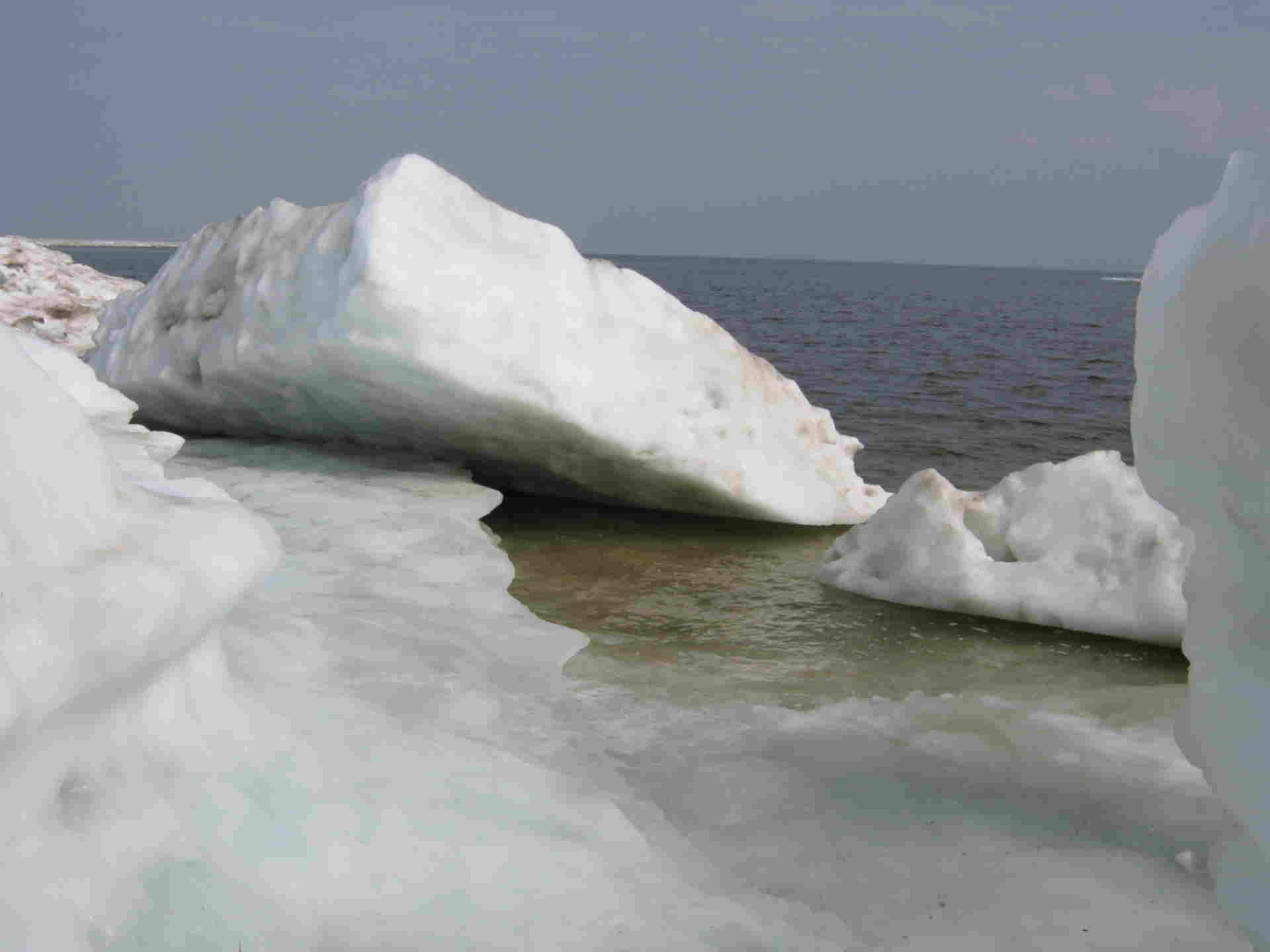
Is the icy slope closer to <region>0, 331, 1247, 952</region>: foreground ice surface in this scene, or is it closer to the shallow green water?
<region>0, 331, 1247, 952</region>: foreground ice surface

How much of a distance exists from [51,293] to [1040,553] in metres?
10.6

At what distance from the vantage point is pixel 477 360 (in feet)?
15.8

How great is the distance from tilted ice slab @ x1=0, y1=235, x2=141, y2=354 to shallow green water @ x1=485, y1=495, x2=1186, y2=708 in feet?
21.5

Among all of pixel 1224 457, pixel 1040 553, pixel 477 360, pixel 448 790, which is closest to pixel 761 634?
pixel 1040 553

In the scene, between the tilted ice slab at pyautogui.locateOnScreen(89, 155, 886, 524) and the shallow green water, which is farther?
the tilted ice slab at pyautogui.locateOnScreen(89, 155, 886, 524)

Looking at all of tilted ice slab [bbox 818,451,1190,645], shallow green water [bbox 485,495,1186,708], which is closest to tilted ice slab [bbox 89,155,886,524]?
shallow green water [bbox 485,495,1186,708]

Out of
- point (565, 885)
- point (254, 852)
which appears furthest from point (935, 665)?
point (254, 852)

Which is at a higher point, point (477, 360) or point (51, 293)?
point (477, 360)

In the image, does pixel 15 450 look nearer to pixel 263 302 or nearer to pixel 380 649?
pixel 380 649

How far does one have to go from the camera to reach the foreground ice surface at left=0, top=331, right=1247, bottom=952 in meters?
1.57

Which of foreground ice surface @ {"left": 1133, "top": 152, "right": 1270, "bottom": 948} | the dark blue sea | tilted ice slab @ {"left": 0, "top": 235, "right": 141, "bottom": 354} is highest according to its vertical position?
foreground ice surface @ {"left": 1133, "top": 152, "right": 1270, "bottom": 948}

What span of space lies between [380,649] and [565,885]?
4.04 feet

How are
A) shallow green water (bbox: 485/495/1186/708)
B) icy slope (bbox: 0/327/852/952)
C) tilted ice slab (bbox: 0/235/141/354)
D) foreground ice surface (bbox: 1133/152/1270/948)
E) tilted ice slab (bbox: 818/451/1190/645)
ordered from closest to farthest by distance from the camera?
1. icy slope (bbox: 0/327/852/952)
2. foreground ice surface (bbox: 1133/152/1270/948)
3. shallow green water (bbox: 485/495/1186/708)
4. tilted ice slab (bbox: 818/451/1190/645)
5. tilted ice slab (bbox: 0/235/141/354)

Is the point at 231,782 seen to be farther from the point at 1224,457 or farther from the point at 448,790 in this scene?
the point at 1224,457
